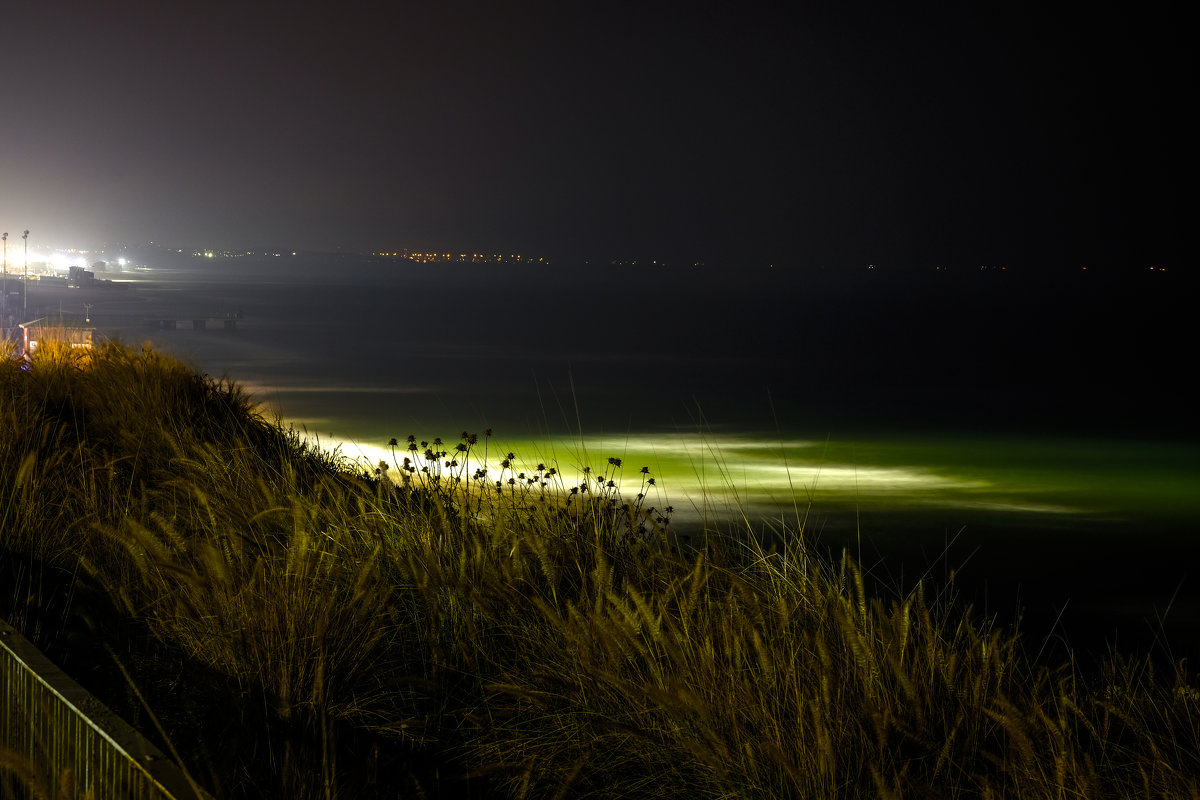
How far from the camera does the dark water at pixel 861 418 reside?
63.3 feet

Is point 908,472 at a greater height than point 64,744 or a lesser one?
lesser

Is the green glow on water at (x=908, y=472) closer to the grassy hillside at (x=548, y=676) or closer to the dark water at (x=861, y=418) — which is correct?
the dark water at (x=861, y=418)

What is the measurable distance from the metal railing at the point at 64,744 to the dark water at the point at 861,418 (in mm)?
2836

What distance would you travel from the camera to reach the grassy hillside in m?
4.52

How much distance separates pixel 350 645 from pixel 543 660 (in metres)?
0.82

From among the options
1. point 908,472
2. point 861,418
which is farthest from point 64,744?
point 861,418

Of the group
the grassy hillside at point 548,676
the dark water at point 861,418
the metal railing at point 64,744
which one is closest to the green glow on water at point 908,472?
the dark water at point 861,418

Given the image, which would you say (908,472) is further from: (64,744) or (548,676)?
(64,744)

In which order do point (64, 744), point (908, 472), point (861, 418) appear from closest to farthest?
point (64, 744) < point (908, 472) < point (861, 418)

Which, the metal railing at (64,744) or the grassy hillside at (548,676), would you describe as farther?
the grassy hillside at (548,676)

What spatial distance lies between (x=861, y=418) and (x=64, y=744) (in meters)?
38.0

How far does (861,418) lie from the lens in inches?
1601

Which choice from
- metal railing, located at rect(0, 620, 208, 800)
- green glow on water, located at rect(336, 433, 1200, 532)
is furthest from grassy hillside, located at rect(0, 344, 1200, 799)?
green glow on water, located at rect(336, 433, 1200, 532)

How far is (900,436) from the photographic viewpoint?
1422 inches
